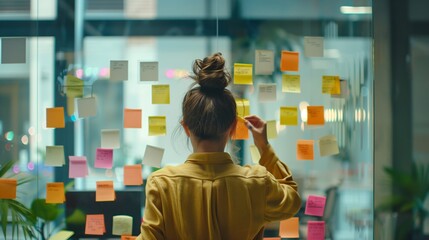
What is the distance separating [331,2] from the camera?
3.31 metres

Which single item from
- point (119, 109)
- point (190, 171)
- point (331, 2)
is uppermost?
point (331, 2)

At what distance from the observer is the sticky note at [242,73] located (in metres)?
2.94

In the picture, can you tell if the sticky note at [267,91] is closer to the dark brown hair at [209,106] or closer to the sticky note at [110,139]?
the sticky note at [110,139]

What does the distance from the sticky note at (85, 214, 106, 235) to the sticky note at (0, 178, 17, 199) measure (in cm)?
39

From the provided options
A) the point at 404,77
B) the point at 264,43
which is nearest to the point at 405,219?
the point at 404,77

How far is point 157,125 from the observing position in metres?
2.98

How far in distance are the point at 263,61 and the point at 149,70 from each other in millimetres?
575

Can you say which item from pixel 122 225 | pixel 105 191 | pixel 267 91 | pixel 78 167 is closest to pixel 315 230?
pixel 267 91

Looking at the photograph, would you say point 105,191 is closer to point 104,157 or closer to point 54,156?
point 104,157

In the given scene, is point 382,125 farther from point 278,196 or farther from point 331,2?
point 278,196

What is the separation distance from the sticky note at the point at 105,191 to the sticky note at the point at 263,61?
0.95 m

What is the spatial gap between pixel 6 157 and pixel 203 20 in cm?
131

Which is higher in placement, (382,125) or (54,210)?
(382,125)

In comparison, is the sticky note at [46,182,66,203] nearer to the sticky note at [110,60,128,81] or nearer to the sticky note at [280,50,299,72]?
the sticky note at [110,60,128,81]
